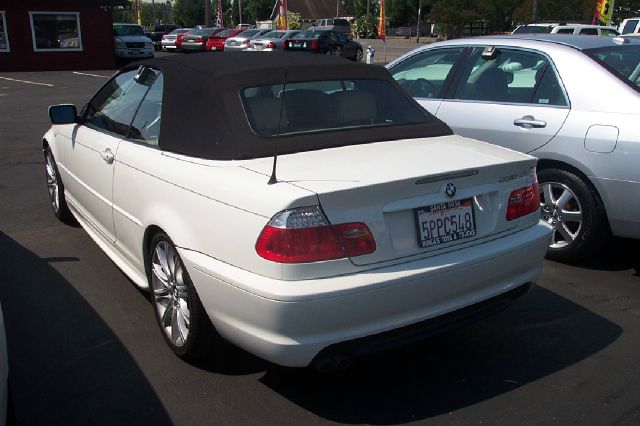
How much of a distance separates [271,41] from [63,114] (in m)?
27.9

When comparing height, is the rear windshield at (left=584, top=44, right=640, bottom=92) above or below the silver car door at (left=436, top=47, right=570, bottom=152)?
above

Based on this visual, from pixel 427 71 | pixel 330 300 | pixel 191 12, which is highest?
pixel 191 12

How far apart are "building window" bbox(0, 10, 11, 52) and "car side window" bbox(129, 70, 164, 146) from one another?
24.7 meters

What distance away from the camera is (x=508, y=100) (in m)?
5.23

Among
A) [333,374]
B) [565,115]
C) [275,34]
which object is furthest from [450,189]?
[275,34]

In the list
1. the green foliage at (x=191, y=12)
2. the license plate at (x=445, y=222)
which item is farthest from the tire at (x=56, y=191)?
the green foliage at (x=191, y=12)

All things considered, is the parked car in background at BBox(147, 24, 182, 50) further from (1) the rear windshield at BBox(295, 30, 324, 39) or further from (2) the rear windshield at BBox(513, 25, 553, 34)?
(2) the rear windshield at BBox(513, 25, 553, 34)

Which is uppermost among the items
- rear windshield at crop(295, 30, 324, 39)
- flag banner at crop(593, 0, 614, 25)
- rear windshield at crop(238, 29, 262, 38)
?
flag banner at crop(593, 0, 614, 25)

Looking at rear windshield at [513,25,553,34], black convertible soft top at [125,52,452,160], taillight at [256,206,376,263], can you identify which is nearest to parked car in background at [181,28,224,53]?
rear windshield at [513,25,553,34]

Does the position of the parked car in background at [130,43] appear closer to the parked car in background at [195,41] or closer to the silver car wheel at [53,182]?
the parked car in background at [195,41]

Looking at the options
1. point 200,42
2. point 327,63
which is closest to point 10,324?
point 327,63

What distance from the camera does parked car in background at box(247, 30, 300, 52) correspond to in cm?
3122

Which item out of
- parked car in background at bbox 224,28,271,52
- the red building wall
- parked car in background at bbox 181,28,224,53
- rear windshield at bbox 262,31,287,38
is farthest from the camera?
parked car in background at bbox 181,28,224,53

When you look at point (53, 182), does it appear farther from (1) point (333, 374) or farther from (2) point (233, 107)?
(1) point (333, 374)
